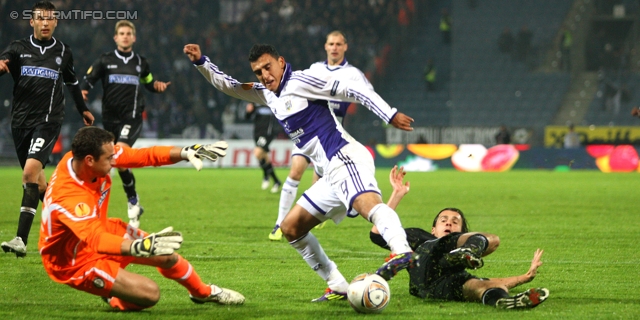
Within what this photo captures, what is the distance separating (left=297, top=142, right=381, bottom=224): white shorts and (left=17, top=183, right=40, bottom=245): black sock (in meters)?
3.42

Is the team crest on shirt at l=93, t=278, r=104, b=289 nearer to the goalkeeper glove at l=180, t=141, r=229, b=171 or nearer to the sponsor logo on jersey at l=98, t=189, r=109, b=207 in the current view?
the sponsor logo on jersey at l=98, t=189, r=109, b=207

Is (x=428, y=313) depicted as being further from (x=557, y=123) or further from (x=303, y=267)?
(x=557, y=123)

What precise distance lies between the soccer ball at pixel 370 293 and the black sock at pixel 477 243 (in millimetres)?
699

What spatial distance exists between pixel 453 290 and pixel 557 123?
24298 mm

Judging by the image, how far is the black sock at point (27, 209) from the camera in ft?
25.3

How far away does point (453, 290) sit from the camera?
18.1 ft

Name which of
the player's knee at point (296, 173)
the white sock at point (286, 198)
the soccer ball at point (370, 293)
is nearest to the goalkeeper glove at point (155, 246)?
the soccer ball at point (370, 293)

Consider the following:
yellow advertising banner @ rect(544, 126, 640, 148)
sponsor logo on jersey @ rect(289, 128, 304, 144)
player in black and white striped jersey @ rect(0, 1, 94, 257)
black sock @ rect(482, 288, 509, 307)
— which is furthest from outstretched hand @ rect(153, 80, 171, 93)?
yellow advertising banner @ rect(544, 126, 640, 148)

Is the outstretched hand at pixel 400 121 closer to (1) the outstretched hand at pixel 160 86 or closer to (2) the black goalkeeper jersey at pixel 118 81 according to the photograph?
(1) the outstretched hand at pixel 160 86

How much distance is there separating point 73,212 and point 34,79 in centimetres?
403

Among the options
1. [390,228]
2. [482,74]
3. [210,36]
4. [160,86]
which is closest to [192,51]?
[390,228]

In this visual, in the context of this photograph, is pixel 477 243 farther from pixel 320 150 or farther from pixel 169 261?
pixel 169 261

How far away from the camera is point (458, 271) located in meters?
5.50

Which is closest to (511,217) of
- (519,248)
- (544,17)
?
(519,248)
